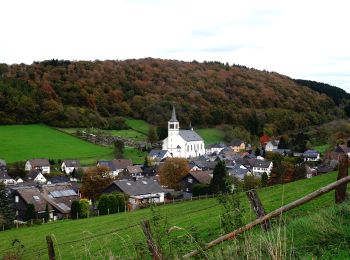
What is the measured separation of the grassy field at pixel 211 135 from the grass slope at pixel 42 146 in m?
35.2

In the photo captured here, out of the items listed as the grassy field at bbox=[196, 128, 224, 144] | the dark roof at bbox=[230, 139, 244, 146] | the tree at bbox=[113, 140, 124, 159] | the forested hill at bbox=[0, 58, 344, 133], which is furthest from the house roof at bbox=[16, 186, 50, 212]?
the grassy field at bbox=[196, 128, 224, 144]

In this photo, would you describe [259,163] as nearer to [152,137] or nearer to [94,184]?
[94,184]

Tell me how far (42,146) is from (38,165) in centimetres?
1076

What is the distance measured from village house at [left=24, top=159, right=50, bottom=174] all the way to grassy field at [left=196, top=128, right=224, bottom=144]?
47.3 metres

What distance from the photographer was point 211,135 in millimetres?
120062

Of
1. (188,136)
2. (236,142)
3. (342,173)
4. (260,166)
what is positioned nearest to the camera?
(342,173)

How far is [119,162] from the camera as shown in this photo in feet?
247

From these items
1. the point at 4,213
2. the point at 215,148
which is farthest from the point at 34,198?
the point at 215,148

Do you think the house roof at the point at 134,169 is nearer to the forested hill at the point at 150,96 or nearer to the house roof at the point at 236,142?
the forested hill at the point at 150,96

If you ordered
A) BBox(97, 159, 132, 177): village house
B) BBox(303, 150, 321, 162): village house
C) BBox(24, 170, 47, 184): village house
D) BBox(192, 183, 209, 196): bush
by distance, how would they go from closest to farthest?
BBox(192, 183, 209, 196): bush, BBox(24, 170, 47, 184): village house, BBox(97, 159, 132, 177): village house, BBox(303, 150, 321, 162): village house

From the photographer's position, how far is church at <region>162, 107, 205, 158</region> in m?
101

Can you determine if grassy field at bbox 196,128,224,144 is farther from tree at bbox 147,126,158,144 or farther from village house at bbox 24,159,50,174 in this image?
village house at bbox 24,159,50,174

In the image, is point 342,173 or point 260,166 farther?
point 260,166

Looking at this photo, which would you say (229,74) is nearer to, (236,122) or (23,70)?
(236,122)
